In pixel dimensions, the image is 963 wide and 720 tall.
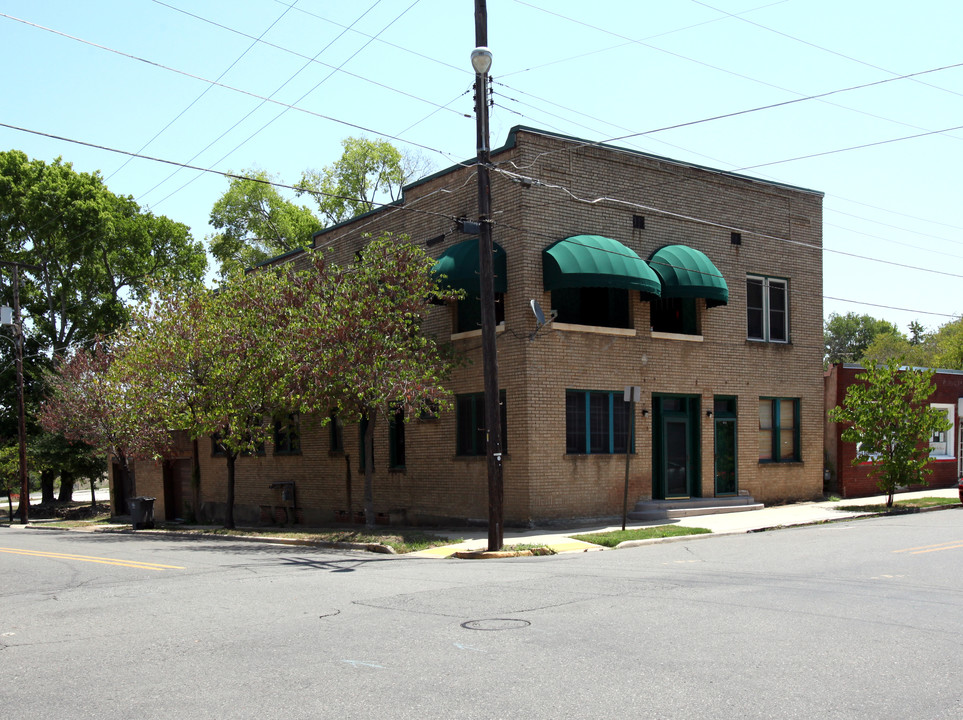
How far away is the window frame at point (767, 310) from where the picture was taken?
81.1ft

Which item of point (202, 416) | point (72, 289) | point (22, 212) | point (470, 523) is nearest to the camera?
point (470, 523)

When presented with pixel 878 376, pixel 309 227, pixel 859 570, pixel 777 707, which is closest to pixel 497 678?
pixel 777 707

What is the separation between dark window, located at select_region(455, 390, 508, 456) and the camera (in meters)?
21.9

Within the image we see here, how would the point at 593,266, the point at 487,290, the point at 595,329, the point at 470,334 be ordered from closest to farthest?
the point at 487,290 → the point at 593,266 → the point at 595,329 → the point at 470,334

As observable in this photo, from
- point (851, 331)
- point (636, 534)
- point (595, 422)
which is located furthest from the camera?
point (851, 331)

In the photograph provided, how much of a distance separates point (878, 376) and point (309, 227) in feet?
115

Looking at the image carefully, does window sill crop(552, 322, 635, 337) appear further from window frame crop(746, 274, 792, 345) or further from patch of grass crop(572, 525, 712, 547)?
patch of grass crop(572, 525, 712, 547)

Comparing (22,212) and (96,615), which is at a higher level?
(22,212)

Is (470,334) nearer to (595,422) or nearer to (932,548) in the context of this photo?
(595,422)

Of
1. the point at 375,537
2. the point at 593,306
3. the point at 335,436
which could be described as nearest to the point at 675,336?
the point at 593,306

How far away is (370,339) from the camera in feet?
63.9

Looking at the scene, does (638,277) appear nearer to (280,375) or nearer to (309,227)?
(280,375)

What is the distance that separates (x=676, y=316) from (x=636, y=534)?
A: 23.7 ft

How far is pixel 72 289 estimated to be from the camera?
163ft
